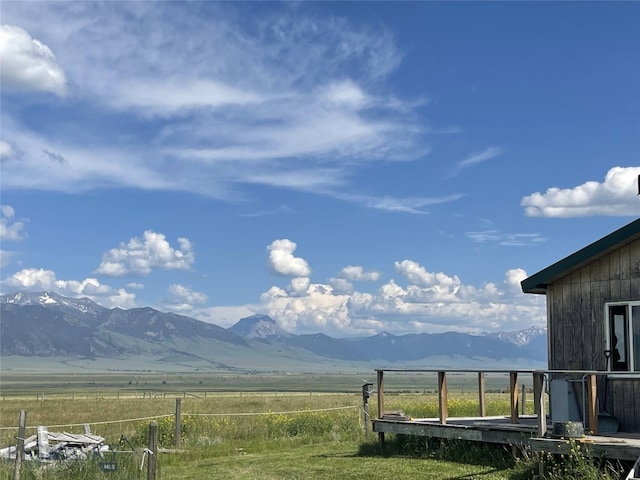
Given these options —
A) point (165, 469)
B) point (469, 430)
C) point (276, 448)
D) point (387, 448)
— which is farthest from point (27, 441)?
point (469, 430)

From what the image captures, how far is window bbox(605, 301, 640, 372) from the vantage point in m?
17.0

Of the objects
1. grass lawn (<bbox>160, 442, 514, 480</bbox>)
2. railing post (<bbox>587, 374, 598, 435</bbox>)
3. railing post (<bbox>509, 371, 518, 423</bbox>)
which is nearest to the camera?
railing post (<bbox>587, 374, 598, 435</bbox>)

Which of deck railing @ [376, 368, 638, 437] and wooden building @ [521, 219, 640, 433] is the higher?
wooden building @ [521, 219, 640, 433]

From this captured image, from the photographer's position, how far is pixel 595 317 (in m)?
17.8

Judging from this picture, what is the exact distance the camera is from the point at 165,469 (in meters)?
20.4

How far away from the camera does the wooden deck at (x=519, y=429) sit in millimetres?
14742

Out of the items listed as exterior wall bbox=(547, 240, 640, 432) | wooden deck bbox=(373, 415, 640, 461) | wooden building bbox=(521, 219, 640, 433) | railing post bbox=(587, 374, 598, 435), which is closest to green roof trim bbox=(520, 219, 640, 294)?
wooden building bbox=(521, 219, 640, 433)

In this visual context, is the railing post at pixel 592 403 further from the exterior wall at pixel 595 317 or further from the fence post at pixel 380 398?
the fence post at pixel 380 398

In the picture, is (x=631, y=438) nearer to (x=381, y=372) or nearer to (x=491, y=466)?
(x=491, y=466)

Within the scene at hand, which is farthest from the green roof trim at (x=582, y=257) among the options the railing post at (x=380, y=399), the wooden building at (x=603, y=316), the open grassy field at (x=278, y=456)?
the railing post at (x=380, y=399)

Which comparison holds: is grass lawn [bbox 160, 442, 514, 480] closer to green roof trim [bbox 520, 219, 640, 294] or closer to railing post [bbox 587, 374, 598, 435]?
railing post [bbox 587, 374, 598, 435]

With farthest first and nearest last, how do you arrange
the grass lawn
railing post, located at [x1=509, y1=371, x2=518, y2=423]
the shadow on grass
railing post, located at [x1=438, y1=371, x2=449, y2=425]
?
railing post, located at [x1=438, y1=371, x2=449, y2=425]
railing post, located at [x1=509, y1=371, x2=518, y2=423]
the grass lawn
the shadow on grass

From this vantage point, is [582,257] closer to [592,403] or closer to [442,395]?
[592,403]

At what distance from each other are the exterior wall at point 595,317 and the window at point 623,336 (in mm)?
138
